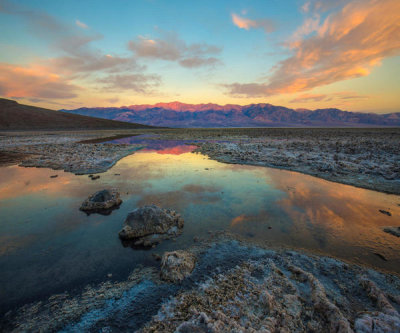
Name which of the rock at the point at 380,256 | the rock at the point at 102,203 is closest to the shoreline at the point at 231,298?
the rock at the point at 380,256

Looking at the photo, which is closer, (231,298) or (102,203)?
(231,298)

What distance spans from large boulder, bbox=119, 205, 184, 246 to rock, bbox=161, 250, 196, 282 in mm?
1316

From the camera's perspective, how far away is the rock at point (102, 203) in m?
7.75

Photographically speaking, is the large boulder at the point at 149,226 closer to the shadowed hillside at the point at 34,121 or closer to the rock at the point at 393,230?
the rock at the point at 393,230

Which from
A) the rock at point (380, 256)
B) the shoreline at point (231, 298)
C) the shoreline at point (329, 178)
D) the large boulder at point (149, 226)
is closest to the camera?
the shoreline at point (231, 298)

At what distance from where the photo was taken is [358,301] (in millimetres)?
3660

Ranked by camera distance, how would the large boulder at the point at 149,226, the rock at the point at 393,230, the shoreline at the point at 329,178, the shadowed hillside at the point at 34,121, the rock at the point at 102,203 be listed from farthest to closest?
the shadowed hillside at the point at 34,121 → the shoreline at the point at 329,178 → the rock at the point at 102,203 → the rock at the point at 393,230 → the large boulder at the point at 149,226

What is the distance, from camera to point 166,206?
26.7 feet

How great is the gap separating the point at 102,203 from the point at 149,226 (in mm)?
3119

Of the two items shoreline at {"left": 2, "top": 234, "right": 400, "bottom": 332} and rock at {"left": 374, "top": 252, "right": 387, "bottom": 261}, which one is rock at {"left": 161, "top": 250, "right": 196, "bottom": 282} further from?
rock at {"left": 374, "top": 252, "right": 387, "bottom": 261}

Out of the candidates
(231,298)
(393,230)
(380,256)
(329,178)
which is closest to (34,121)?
(329,178)

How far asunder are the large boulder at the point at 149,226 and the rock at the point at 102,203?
84.3 inches

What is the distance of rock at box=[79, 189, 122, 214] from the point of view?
7750 millimetres

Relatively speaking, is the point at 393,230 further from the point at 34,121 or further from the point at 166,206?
the point at 34,121
